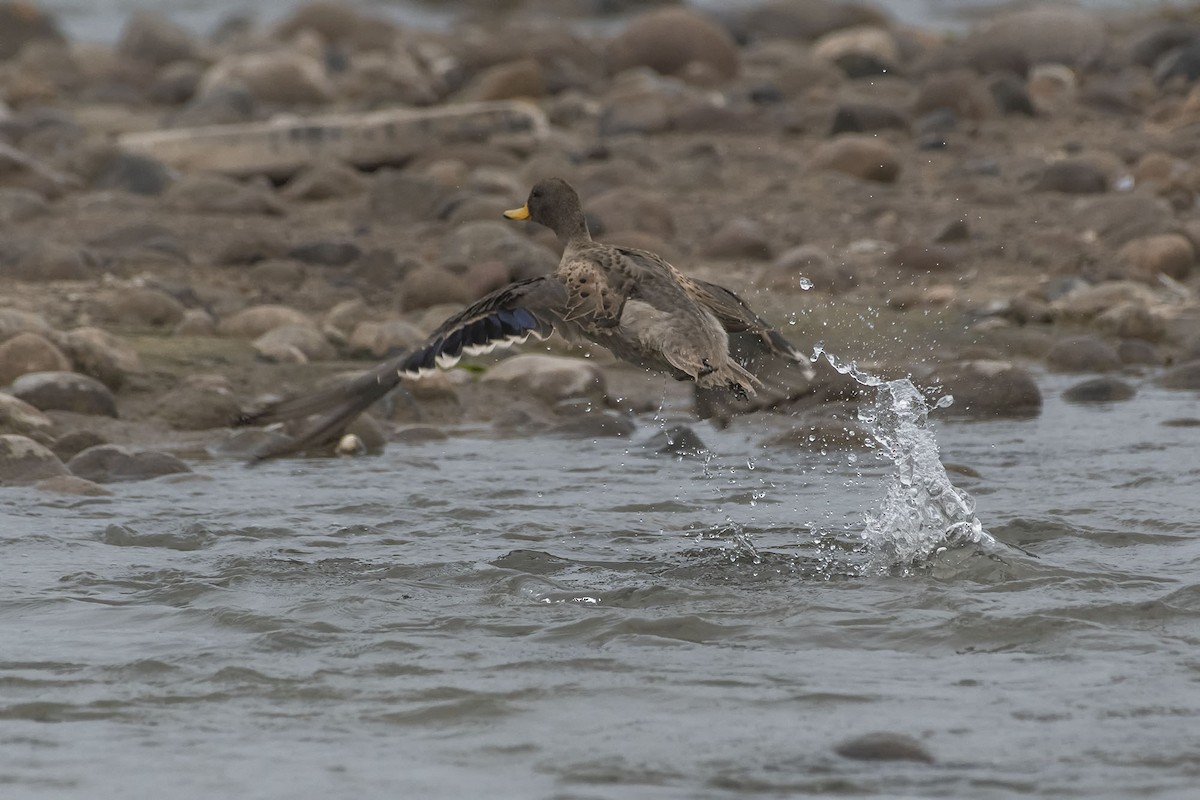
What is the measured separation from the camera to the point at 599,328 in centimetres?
718

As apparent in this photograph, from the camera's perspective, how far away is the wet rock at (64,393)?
9008 millimetres

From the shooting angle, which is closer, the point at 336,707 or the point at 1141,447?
the point at 336,707

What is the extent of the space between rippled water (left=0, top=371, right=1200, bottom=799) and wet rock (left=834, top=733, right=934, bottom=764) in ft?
0.14

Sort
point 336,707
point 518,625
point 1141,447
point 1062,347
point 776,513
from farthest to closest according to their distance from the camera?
point 1062,347 < point 1141,447 < point 776,513 < point 518,625 < point 336,707

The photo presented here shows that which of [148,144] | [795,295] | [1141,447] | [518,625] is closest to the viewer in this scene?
[518,625]

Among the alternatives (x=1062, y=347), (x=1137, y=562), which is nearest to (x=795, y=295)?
(x=1062, y=347)

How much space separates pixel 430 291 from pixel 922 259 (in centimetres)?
326

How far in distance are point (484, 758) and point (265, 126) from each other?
1152 cm

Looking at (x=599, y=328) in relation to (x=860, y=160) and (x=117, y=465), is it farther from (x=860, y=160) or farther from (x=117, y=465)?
(x=860, y=160)

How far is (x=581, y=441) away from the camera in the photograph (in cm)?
913

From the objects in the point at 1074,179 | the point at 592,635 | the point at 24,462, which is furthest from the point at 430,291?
the point at 592,635

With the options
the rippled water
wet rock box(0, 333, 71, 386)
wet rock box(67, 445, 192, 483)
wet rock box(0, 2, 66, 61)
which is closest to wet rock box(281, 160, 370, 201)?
wet rock box(0, 333, 71, 386)

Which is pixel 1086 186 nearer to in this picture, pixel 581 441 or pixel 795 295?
pixel 795 295

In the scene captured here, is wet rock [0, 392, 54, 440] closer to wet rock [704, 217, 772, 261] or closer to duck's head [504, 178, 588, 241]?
duck's head [504, 178, 588, 241]
